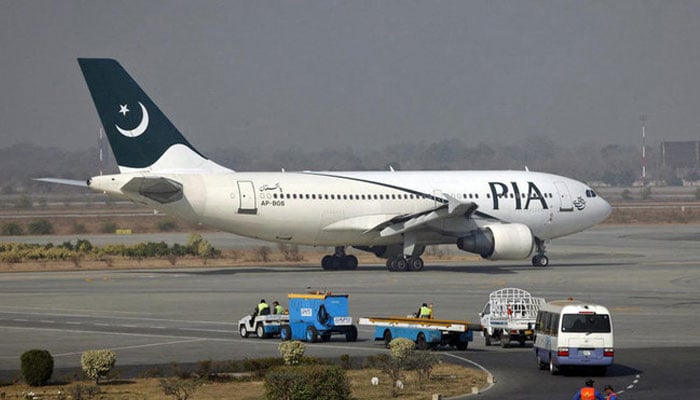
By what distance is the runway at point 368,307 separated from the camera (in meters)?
31.2

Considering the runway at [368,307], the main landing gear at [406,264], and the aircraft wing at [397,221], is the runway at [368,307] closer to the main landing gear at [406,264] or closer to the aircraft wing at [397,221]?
the main landing gear at [406,264]

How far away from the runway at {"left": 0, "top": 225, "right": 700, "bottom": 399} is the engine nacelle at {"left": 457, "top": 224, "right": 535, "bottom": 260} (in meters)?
1.05

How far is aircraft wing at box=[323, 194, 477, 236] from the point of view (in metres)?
61.7

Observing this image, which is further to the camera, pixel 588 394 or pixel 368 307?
pixel 368 307

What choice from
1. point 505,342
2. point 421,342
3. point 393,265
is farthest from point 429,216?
point 421,342

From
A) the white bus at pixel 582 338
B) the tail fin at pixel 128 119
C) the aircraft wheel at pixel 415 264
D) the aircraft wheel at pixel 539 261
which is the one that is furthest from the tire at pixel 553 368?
the aircraft wheel at pixel 539 261

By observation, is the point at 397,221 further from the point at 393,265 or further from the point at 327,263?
the point at 327,263

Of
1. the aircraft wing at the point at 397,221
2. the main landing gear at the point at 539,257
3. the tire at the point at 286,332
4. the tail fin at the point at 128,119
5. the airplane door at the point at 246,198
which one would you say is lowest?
the tire at the point at 286,332

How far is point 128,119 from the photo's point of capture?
59.9 metres

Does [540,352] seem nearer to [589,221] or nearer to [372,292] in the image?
[372,292]

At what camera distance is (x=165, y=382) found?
1040 inches

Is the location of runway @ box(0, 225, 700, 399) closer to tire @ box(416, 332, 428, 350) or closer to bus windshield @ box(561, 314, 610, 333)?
tire @ box(416, 332, 428, 350)

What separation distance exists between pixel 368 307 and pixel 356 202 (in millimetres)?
18233

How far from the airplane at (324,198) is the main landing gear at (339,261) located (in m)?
0.05
